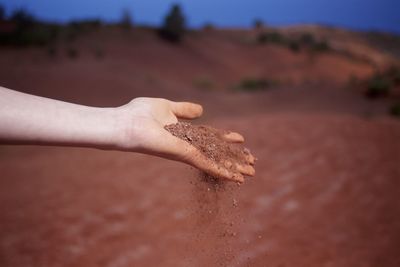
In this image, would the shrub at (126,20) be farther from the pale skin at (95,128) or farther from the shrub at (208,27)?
the pale skin at (95,128)

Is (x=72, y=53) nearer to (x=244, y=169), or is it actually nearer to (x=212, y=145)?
(x=212, y=145)

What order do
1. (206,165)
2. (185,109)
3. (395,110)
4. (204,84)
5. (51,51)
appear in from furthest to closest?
(204,84) → (51,51) → (395,110) → (185,109) → (206,165)

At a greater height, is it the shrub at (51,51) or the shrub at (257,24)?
the shrub at (257,24)

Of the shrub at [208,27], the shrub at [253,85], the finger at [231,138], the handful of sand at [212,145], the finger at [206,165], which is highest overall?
the shrub at [208,27]

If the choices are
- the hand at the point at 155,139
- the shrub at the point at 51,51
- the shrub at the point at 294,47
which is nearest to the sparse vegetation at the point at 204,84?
the shrub at the point at 51,51

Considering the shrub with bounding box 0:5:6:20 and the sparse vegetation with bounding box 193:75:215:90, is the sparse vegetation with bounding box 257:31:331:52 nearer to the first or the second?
the sparse vegetation with bounding box 193:75:215:90

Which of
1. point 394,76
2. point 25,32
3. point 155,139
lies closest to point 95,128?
point 155,139
